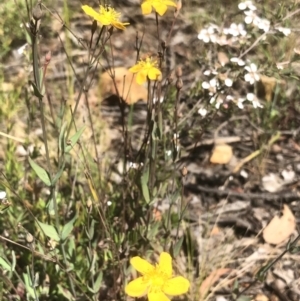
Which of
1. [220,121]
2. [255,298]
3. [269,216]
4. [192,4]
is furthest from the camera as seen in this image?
[192,4]

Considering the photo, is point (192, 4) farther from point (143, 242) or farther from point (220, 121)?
point (143, 242)

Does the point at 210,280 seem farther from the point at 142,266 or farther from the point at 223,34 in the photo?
the point at 223,34

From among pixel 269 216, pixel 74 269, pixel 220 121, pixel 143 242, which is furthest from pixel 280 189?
pixel 74 269

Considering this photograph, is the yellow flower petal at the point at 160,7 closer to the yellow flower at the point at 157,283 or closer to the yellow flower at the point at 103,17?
the yellow flower at the point at 103,17

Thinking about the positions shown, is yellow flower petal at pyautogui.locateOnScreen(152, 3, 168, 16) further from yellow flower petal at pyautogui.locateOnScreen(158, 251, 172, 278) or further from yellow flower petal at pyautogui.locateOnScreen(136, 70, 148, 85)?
yellow flower petal at pyautogui.locateOnScreen(158, 251, 172, 278)

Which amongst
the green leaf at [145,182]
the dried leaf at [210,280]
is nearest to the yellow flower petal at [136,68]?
the green leaf at [145,182]

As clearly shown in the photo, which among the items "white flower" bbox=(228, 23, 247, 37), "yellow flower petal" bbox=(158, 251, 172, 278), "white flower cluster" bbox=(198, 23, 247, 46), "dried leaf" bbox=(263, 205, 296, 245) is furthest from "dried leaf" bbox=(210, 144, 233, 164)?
"yellow flower petal" bbox=(158, 251, 172, 278)
